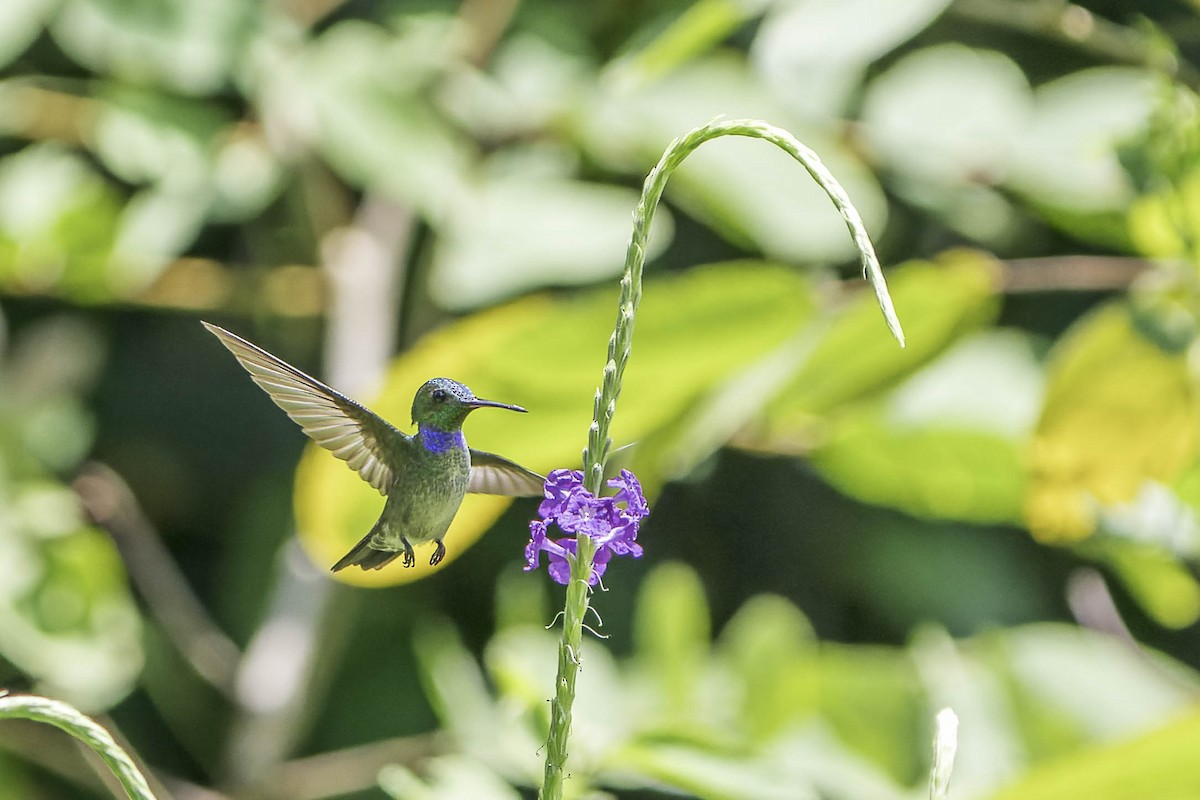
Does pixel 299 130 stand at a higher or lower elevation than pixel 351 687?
higher

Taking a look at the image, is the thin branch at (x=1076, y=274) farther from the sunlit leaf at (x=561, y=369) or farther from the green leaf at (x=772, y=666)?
the green leaf at (x=772, y=666)

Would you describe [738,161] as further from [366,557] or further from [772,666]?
[366,557]

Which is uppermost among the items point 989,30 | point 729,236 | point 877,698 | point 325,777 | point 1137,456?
point 989,30

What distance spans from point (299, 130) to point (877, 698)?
0.68m

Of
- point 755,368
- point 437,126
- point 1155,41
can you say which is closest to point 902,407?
point 755,368

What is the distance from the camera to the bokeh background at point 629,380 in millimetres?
703

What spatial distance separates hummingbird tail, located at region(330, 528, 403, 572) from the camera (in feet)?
1.36

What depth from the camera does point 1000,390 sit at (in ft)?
2.98

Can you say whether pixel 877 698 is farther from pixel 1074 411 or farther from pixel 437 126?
pixel 437 126

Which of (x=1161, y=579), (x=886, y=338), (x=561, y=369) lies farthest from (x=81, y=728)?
(x=1161, y=579)

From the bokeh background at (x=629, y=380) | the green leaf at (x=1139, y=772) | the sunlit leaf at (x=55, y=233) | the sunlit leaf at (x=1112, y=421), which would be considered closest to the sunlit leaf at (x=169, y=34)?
the bokeh background at (x=629, y=380)

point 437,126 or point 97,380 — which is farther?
point 97,380

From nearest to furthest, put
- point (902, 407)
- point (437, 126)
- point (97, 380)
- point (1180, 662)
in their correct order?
point (902, 407), point (437, 126), point (1180, 662), point (97, 380)

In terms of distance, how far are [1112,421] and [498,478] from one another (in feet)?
1.43
